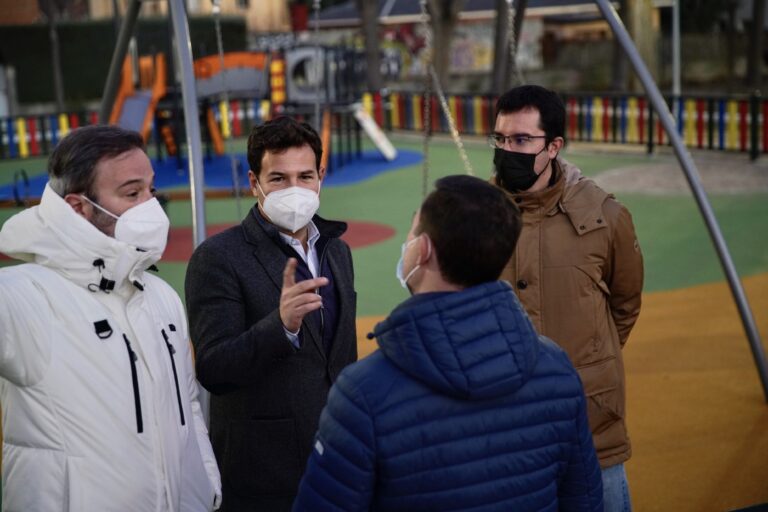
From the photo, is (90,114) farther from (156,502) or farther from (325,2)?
(325,2)

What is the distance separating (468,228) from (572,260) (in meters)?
1.63

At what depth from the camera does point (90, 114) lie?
70.0ft

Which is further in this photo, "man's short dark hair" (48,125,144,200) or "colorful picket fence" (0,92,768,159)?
"colorful picket fence" (0,92,768,159)

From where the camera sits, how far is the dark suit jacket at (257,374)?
11.2 feet

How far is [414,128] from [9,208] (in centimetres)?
1058

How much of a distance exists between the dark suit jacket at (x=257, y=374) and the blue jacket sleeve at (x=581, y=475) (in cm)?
109

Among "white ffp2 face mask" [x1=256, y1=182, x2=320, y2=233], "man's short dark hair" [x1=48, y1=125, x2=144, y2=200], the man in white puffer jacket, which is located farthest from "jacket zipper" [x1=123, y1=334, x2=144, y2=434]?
"white ffp2 face mask" [x1=256, y1=182, x2=320, y2=233]

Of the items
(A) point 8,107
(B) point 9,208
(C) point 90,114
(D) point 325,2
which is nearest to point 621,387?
(B) point 9,208

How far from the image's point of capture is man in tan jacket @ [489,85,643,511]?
3873 mm

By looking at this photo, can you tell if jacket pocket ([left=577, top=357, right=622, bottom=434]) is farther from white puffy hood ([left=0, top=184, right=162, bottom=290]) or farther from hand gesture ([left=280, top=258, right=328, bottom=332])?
white puffy hood ([left=0, top=184, right=162, bottom=290])

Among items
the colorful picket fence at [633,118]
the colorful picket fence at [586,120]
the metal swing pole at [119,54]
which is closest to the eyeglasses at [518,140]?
the metal swing pole at [119,54]

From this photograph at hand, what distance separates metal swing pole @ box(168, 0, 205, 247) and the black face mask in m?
1.82

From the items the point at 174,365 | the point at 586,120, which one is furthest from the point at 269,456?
the point at 586,120

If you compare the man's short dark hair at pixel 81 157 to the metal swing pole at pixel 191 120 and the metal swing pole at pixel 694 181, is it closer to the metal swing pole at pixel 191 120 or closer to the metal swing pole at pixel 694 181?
the metal swing pole at pixel 191 120
